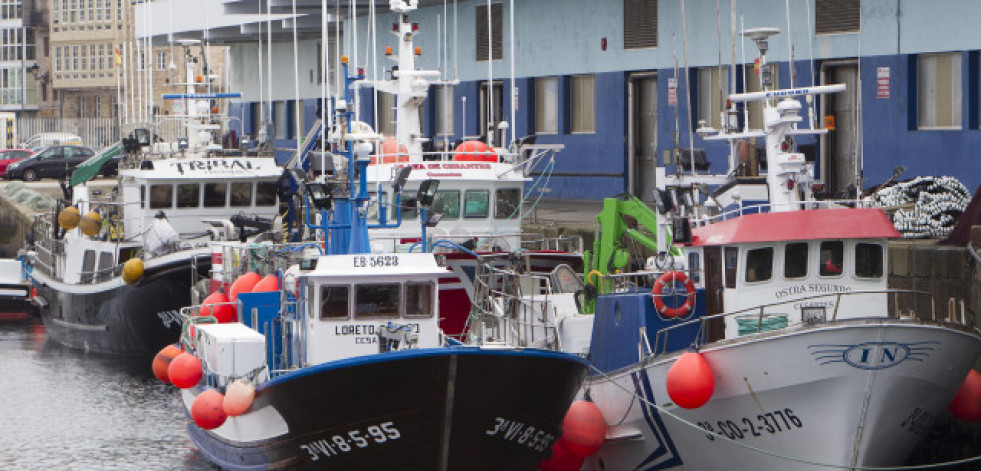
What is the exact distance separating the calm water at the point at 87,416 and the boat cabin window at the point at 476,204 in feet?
15.2

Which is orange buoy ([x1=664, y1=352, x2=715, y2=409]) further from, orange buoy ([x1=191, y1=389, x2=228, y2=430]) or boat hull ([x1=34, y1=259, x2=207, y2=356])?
boat hull ([x1=34, y1=259, x2=207, y2=356])

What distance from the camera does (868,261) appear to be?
16.4 meters

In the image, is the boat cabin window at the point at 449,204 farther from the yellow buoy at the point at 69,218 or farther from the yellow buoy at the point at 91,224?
the yellow buoy at the point at 69,218

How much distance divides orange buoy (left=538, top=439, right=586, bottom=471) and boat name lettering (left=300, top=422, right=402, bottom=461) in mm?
2186

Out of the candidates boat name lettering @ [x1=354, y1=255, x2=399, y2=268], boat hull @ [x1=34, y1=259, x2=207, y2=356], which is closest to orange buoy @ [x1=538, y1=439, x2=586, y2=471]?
boat name lettering @ [x1=354, y1=255, x2=399, y2=268]

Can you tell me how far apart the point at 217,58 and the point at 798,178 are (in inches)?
2234

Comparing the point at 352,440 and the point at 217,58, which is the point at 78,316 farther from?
the point at 217,58

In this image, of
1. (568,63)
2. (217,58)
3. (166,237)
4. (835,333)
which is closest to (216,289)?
(166,237)

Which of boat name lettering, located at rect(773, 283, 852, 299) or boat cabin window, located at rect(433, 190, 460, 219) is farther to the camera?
boat cabin window, located at rect(433, 190, 460, 219)

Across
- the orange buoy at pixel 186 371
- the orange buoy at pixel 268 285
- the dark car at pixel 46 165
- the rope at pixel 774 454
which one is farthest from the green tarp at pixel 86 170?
the dark car at pixel 46 165

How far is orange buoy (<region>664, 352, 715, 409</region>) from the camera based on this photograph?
15.5 metres

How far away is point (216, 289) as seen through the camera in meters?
23.2

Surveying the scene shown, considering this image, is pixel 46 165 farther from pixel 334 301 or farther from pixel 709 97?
pixel 334 301

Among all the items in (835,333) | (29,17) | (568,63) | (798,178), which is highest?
(29,17)
